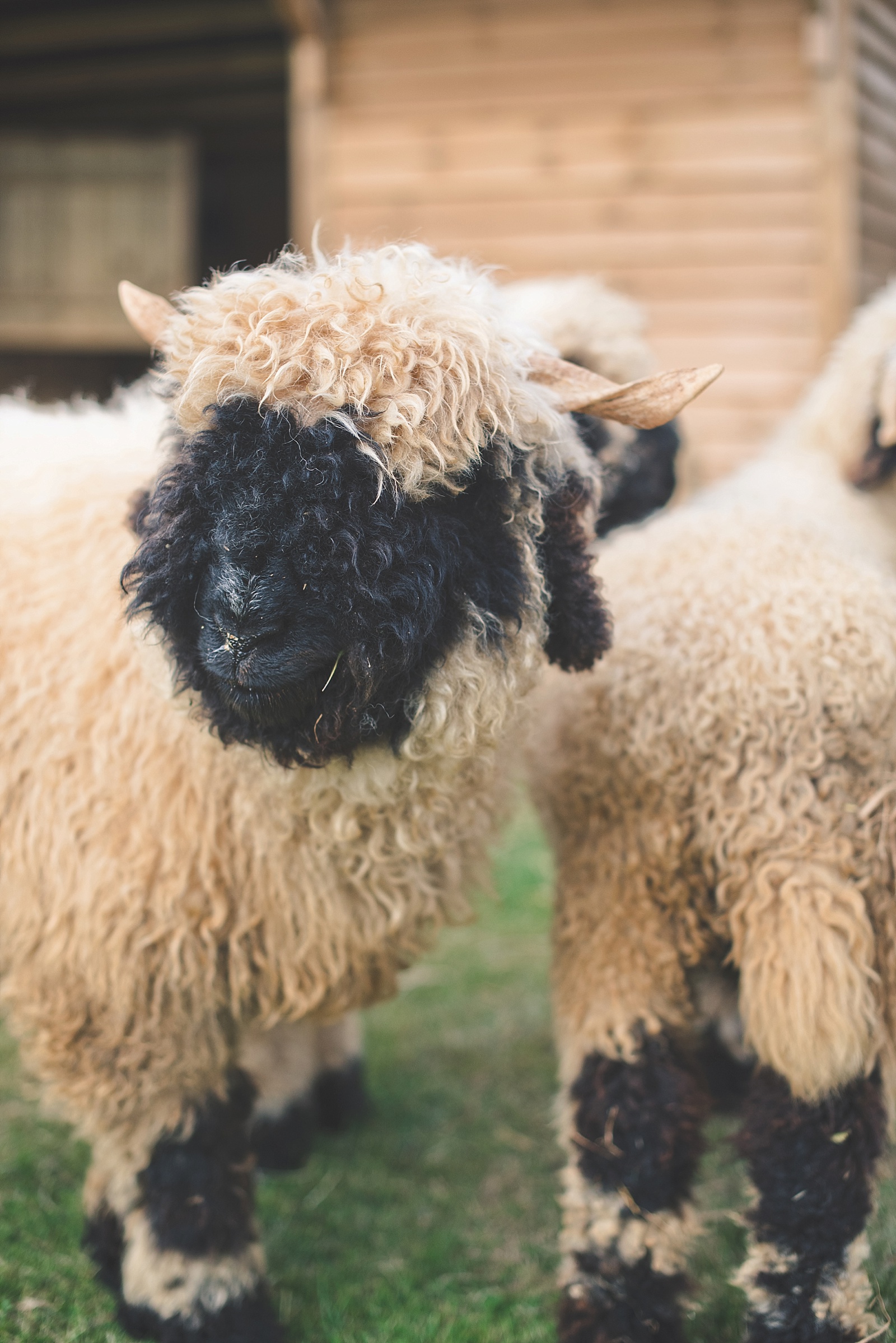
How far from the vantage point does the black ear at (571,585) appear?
2.15 metres

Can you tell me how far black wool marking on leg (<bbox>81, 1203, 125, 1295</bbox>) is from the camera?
2.61 metres

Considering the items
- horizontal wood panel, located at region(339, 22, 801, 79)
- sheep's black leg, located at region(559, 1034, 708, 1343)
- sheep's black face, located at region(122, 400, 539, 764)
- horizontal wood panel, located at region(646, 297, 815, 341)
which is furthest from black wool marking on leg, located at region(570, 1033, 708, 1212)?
horizontal wood panel, located at region(339, 22, 801, 79)

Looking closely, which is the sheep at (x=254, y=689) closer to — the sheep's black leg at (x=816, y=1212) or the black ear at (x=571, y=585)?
the black ear at (x=571, y=585)

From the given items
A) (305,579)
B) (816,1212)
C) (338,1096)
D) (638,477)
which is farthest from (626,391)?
(338,1096)

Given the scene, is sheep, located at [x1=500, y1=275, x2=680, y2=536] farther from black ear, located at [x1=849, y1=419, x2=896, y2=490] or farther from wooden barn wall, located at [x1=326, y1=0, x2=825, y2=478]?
wooden barn wall, located at [x1=326, y1=0, x2=825, y2=478]

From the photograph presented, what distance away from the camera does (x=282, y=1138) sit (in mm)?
3307

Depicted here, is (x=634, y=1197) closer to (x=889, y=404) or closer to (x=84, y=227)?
(x=889, y=404)

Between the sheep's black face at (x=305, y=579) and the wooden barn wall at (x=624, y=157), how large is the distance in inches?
196

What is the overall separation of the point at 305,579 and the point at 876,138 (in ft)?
22.2

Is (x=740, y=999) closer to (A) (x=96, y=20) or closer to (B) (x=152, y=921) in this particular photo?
(B) (x=152, y=921)

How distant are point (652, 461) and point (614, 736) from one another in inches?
54.9

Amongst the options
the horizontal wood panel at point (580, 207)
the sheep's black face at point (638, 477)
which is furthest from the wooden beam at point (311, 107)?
the sheep's black face at point (638, 477)

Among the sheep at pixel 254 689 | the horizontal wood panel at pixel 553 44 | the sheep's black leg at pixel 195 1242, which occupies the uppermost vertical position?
the horizontal wood panel at pixel 553 44

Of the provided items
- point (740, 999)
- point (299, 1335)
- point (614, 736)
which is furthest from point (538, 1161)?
point (614, 736)
